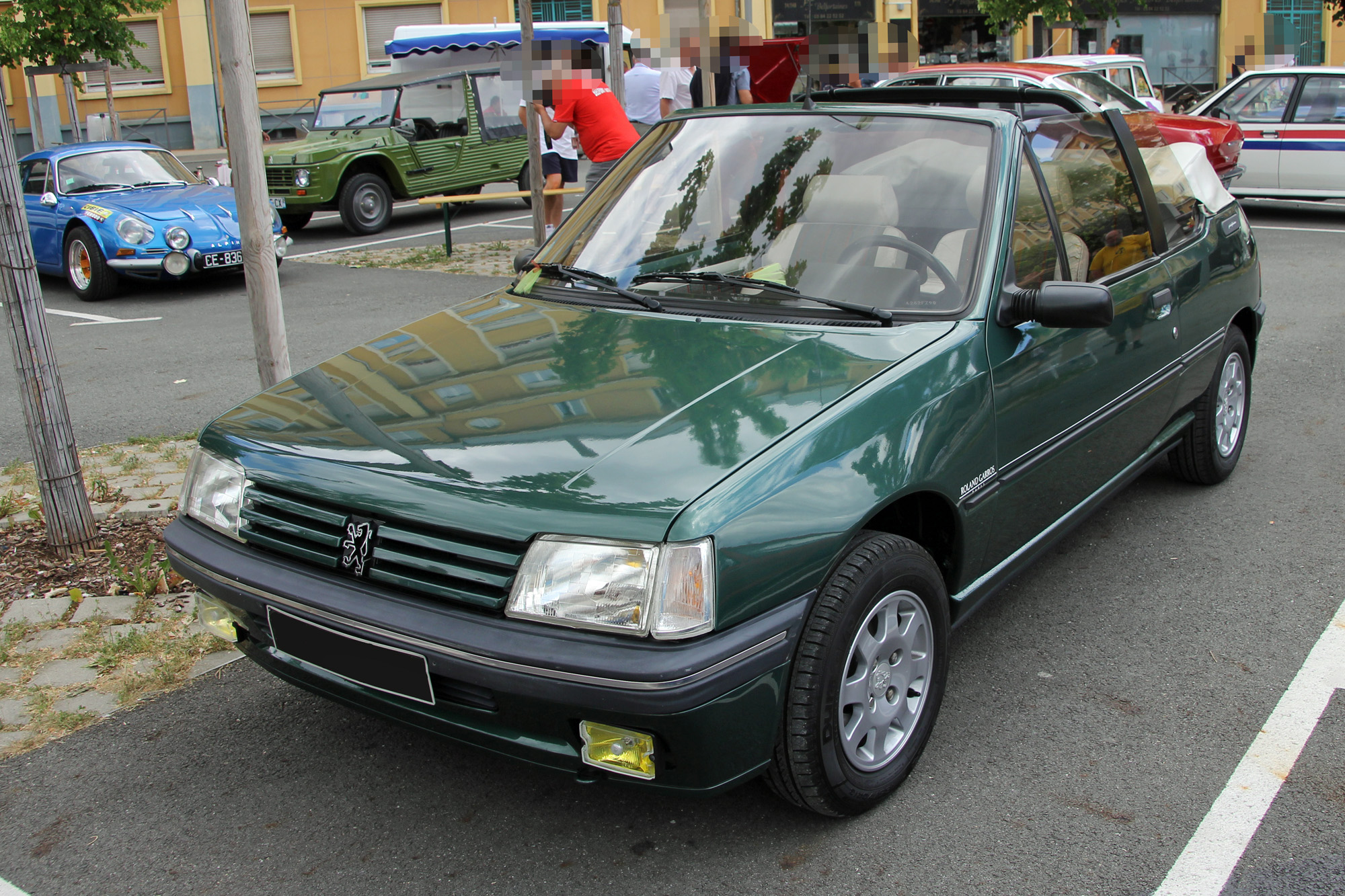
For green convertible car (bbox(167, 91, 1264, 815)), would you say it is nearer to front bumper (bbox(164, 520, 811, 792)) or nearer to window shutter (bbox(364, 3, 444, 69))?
front bumper (bbox(164, 520, 811, 792))

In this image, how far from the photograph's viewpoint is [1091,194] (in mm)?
3846

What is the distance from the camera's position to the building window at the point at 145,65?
97.5 ft

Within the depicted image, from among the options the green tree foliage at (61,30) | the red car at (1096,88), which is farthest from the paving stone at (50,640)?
the green tree foliage at (61,30)

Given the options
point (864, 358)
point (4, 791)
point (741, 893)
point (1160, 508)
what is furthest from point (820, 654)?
point (1160, 508)

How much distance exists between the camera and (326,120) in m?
15.2

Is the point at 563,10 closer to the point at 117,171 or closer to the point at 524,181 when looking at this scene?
the point at 524,181

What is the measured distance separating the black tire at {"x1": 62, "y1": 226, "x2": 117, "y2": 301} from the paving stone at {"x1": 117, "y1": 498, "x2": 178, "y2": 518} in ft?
21.4

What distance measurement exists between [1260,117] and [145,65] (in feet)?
88.5

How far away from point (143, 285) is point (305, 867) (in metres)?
10.3

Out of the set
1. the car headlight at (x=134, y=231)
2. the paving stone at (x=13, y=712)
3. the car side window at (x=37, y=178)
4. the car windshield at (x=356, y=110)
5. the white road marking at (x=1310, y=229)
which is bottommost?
the paving stone at (x=13, y=712)

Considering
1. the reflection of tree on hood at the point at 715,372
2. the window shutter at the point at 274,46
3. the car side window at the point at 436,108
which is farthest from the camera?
the window shutter at the point at 274,46

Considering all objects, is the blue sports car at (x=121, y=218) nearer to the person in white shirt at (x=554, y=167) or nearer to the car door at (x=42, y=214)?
the car door at (x=42, y=214)

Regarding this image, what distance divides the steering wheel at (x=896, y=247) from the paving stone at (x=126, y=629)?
101 inches

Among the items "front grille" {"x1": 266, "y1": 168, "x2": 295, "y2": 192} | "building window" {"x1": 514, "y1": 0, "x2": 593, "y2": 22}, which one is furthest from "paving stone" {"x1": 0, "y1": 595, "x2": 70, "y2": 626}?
"building window" {"x1": 514, "y1": 0, "x2": 593, "y2": 22}
